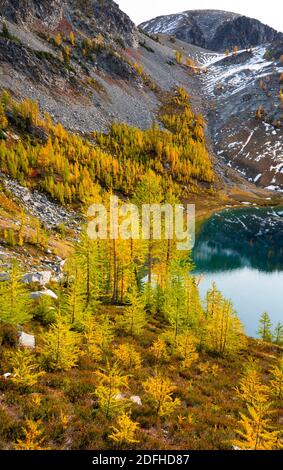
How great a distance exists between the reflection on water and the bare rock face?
128 metres

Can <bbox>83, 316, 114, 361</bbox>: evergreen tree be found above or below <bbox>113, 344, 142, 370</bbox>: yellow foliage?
above

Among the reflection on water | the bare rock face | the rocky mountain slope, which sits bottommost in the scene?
the reflection on water

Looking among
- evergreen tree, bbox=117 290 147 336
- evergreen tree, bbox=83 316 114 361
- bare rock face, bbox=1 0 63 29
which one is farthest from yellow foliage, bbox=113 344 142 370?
bare rock face, bbox=1 0 63 29

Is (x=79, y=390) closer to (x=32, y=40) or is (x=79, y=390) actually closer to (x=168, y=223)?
(x=168, y=223)

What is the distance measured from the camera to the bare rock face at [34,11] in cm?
14800

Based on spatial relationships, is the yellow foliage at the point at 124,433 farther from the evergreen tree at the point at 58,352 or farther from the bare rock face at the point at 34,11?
the bare rock face at the point at 34,11

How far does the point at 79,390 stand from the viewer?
1520 cm

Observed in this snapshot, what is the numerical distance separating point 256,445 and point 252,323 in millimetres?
41688

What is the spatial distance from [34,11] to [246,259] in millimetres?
Answer: 159608

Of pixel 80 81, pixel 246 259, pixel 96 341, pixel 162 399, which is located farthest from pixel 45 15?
pixel 162 399

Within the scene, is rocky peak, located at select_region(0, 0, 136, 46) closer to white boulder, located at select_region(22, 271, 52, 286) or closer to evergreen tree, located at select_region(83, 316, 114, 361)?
white boulder, located at select_region(22, 271, 52, 286)

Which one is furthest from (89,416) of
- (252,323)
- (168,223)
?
(252,323)

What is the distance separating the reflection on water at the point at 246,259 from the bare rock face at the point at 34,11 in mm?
127729

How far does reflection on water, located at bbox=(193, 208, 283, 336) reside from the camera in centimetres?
5875
